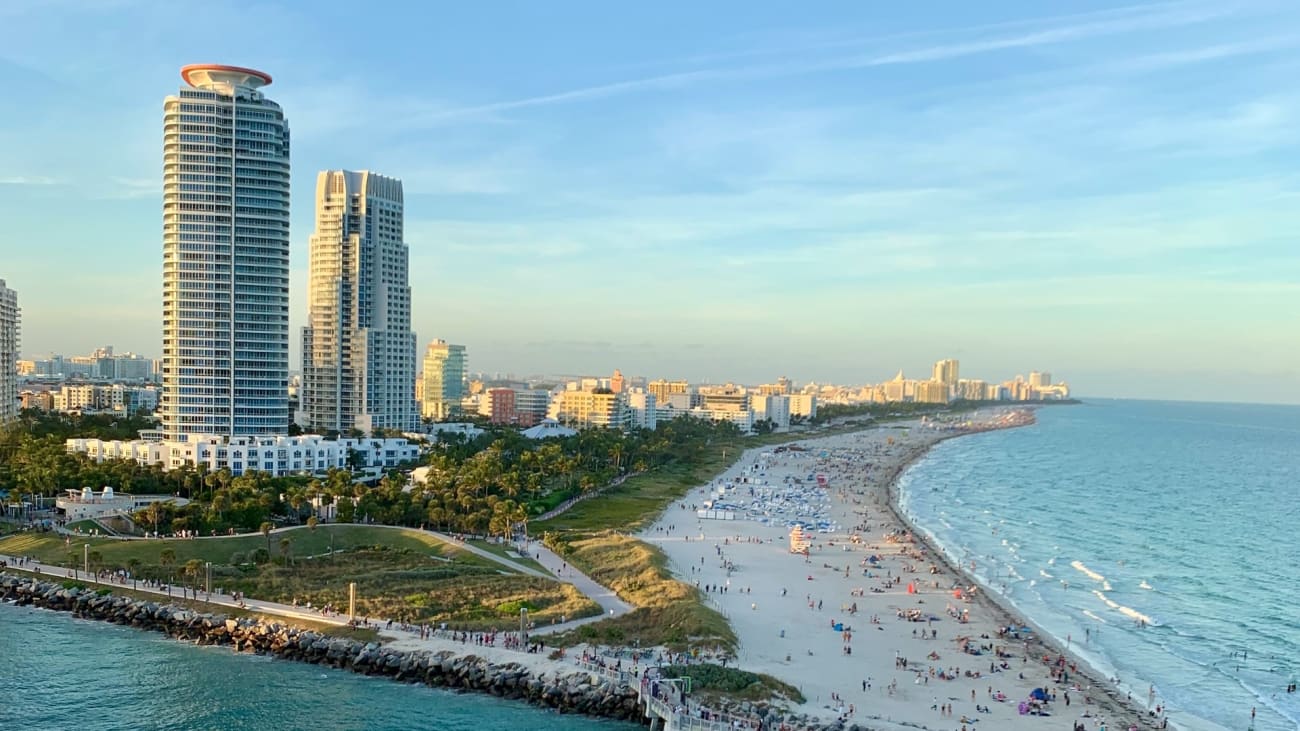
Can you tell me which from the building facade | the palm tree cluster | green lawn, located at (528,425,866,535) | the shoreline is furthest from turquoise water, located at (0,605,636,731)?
the building facade

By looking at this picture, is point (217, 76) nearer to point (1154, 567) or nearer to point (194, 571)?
point (194, 571)

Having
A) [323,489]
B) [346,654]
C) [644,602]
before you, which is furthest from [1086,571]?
[323,489]

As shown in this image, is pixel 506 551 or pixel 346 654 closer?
pixel 346 654

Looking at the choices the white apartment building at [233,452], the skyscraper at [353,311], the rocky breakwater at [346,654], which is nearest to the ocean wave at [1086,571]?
the rocky breakwater at [346,654]

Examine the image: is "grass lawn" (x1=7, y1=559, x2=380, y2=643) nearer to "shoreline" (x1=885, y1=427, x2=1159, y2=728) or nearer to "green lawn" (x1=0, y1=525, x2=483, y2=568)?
"green lawn" (x1=0, y1=525, x2=483, y2=568)

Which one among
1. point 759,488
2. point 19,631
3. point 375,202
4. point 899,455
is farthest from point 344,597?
point 899,455

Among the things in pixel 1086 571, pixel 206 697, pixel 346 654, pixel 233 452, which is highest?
pixel 233 452
